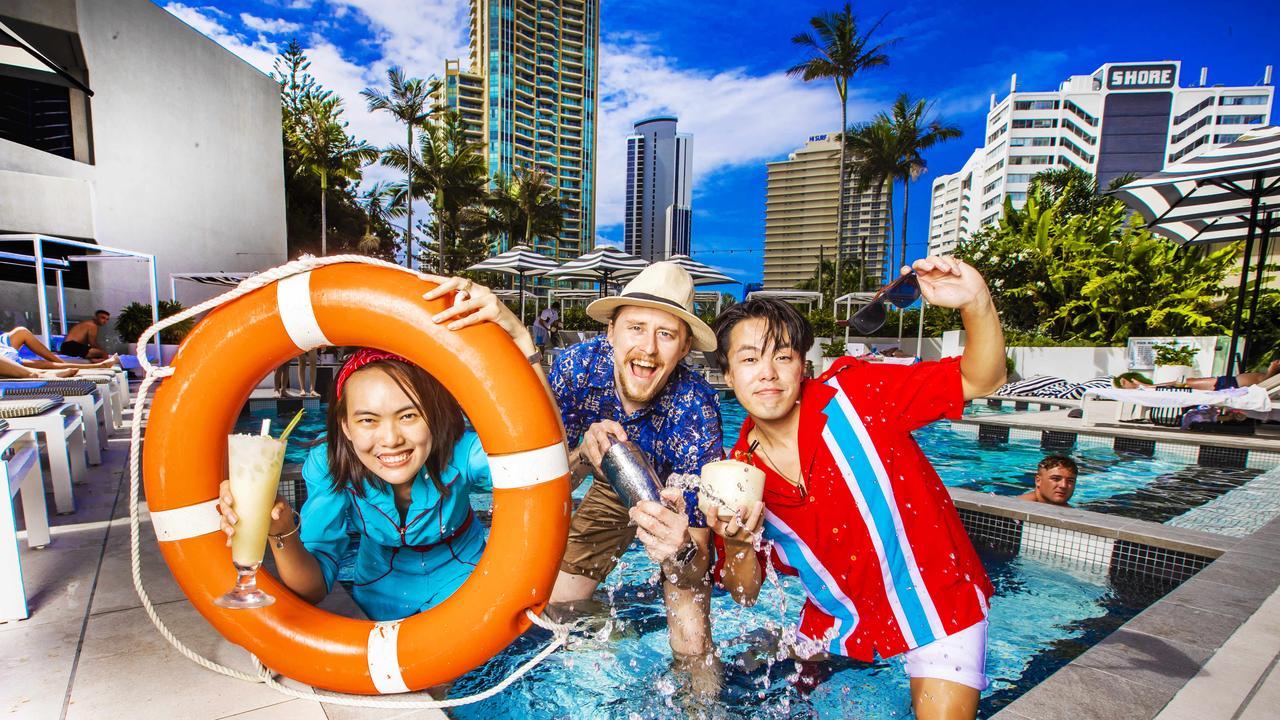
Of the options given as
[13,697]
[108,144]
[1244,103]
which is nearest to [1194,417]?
[13,697]

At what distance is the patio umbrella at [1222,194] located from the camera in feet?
17.9

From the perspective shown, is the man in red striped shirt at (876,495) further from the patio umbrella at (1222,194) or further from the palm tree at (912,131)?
the palm tree at (912,131)

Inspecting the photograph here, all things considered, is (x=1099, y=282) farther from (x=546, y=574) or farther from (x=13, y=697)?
(x=13, y=697)

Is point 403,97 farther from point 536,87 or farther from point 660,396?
point 536,87

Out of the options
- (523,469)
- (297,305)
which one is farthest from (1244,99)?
(297,305)

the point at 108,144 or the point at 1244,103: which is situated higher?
the point at 1244,103

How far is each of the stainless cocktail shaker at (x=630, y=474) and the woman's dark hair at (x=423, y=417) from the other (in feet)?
1.62

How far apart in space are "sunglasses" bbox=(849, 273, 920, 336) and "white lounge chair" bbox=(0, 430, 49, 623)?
2.64 meters

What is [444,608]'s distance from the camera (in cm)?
139

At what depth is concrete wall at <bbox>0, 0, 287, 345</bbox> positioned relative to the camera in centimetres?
991

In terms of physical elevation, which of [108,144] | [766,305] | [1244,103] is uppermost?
[1244,103]

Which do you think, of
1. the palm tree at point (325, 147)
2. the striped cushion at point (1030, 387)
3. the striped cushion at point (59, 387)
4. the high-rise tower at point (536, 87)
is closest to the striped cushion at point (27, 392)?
the striped cushion at point (59, 387)

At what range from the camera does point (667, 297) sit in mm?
Answer: 2008

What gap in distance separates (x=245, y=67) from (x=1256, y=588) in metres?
A: 19.8
